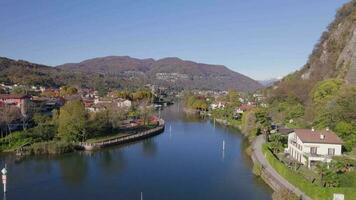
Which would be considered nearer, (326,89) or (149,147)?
(149,147)

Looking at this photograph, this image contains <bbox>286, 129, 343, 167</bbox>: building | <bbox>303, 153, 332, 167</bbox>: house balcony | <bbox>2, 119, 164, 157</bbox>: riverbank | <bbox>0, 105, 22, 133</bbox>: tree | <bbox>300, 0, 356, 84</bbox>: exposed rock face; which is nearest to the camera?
<bbox>303, 153, 332, 167</bbox>: house balcony

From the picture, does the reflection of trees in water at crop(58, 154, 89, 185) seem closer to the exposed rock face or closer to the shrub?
the shrub

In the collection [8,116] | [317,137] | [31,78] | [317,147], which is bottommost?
[317,147]

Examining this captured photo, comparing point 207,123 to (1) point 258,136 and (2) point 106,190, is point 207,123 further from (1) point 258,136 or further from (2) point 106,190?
(2) point 106,190

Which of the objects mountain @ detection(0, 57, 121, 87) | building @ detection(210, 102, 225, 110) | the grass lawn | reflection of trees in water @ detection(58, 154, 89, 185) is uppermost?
mountain @ detection(0, 57, 121, 87)

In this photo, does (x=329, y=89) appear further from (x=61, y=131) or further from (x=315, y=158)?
(x=61, y=131)

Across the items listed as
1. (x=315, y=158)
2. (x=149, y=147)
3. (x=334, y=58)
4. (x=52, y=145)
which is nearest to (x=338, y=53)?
(x=334, y=58)

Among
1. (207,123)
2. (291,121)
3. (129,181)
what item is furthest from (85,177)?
(207,123)

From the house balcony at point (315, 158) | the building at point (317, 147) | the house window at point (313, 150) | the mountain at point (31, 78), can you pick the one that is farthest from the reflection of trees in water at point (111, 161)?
the mountain at point (31, 78)

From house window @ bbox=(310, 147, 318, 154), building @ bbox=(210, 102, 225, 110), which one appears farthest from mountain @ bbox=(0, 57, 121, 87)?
house window @ bbox=(310, 147, 318, 154)
